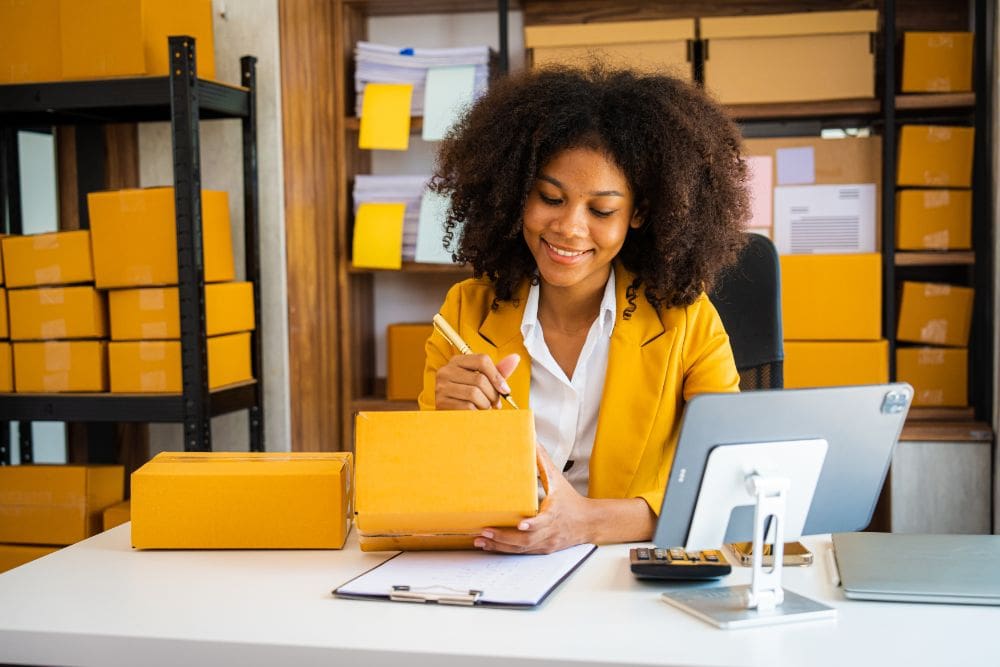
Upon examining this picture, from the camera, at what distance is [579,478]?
1.57 m

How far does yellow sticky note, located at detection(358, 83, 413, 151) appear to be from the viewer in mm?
2848

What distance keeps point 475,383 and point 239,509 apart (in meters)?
0.33

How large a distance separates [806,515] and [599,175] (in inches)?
25.5

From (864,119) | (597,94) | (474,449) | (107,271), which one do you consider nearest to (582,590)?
(474,449)

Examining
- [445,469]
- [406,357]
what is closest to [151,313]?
[406,357]

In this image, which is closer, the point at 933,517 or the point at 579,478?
the point at 579,478

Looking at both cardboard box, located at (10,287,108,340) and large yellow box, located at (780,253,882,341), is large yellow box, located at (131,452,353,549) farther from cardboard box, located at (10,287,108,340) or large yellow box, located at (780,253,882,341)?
large yellow box, located at (780,253,882,341)

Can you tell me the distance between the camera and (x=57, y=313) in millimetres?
2586

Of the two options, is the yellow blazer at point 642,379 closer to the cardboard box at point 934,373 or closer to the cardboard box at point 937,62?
the cardboard box at point 934,373

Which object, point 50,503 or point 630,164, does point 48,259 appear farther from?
point 630,164

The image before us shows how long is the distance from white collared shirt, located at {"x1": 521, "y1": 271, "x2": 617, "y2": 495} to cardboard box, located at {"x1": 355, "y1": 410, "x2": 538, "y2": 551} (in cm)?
44

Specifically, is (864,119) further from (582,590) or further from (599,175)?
(582,590)

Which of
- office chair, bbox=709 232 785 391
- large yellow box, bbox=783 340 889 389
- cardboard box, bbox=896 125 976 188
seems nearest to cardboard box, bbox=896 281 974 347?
large yellow box, bbox=783 340 889 389

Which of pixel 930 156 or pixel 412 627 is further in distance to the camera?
pixel 930 156
